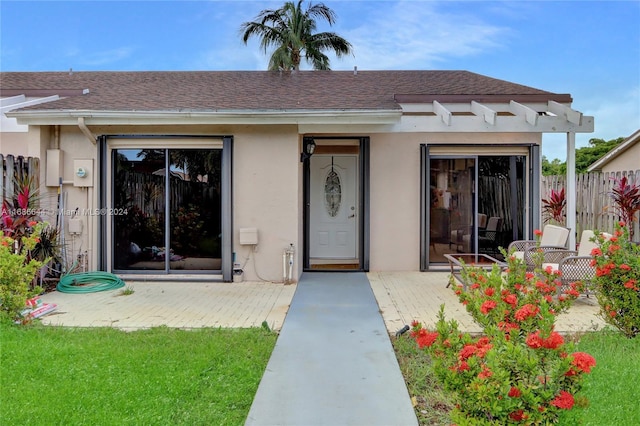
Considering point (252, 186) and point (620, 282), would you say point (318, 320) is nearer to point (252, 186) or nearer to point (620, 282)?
point (252, 186)

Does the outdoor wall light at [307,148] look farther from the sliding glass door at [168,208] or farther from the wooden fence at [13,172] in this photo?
the wooden fence at [13,172]

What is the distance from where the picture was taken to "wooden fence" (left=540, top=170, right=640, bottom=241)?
9802 mm

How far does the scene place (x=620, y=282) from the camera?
15.1ft

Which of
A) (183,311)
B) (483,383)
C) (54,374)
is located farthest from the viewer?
(183,311)

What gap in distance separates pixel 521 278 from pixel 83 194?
777 centimetres

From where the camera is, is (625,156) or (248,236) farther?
(625,156)

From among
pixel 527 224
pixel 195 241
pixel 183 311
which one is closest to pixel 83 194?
pixel 195 241

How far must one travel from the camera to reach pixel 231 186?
26.1ft

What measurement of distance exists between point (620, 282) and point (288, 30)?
23.5m

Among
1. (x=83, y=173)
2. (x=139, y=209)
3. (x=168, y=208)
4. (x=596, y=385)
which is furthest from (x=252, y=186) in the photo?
(x=596, y=385)

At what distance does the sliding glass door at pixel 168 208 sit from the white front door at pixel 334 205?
9.02 feet

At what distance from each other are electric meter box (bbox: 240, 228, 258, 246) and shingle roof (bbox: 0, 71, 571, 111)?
2.20 meters

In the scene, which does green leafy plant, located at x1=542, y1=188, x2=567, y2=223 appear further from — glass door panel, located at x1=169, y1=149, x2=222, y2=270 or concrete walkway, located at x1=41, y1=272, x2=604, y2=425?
glass door panel, located at x1=169, y1=149, x2=222, y2=270

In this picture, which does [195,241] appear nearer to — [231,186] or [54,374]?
[231,186]
